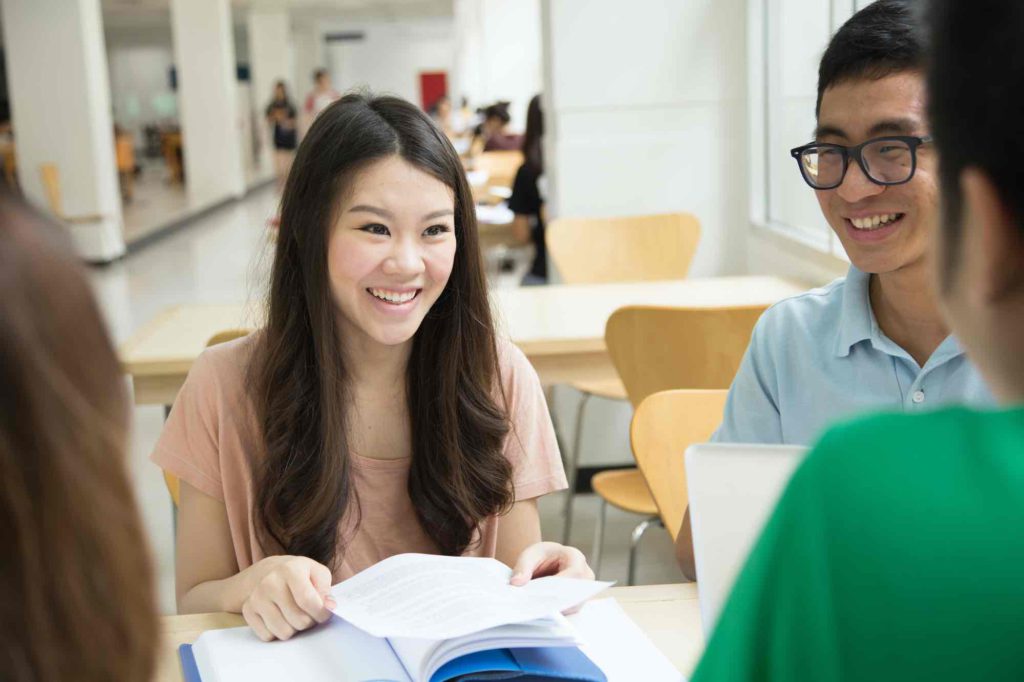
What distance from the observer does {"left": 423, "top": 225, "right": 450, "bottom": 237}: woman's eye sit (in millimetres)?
1557

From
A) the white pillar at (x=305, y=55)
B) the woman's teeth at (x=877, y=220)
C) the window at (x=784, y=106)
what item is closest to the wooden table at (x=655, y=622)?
the woman's teeth at (x=877, y=220)

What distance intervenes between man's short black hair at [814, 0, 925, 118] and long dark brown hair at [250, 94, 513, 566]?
20.3 inches

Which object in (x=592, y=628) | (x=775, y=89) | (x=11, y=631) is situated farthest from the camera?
(x=775, y=89)

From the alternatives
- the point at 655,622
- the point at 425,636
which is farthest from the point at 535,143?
the point at 425,636

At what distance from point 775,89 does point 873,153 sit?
2973mm

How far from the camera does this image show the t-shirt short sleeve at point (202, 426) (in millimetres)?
1484

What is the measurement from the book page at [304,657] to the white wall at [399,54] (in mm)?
22214

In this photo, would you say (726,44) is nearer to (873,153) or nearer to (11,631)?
(873,153)

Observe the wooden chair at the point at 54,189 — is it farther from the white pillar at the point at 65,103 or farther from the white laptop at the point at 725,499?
the white laptop at the point at 725,499

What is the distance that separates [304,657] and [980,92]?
90cm

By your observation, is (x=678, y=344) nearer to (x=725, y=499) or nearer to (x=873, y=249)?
(x=873, y=249)

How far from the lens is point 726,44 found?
4363 mm

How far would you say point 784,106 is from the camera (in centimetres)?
417

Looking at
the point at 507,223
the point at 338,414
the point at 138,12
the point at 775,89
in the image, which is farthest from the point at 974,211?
the point at 138,12
